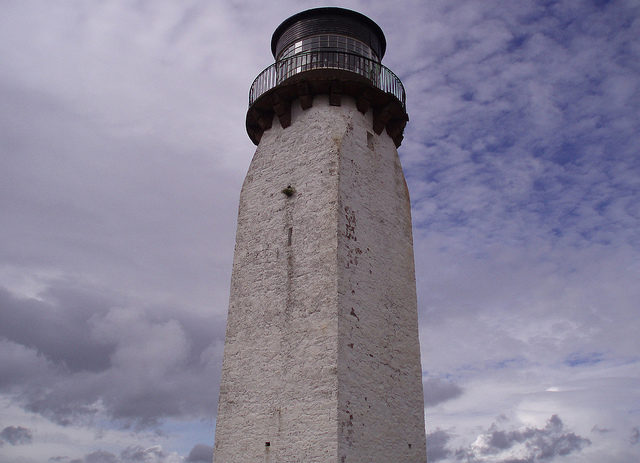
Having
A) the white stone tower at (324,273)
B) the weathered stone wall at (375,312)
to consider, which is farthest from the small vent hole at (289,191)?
the weathered stone wall at (375,312)

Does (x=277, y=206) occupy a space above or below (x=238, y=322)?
above

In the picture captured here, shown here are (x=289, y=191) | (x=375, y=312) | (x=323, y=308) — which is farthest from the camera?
(x=289, y=191)

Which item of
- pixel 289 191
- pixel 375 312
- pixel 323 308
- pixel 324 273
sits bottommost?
pixel 323 308

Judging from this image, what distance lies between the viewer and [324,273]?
1284 cm

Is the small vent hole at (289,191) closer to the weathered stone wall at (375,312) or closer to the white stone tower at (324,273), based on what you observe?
the white stone tower at (324,273)

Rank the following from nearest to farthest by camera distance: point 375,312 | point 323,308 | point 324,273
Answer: point 323,308 → point 324,273 → point 375,312

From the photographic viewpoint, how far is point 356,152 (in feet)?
49.0

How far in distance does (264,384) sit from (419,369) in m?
3.90

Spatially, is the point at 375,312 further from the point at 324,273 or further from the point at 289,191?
the point at 289,191

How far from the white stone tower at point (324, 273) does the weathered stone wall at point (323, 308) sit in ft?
0.11

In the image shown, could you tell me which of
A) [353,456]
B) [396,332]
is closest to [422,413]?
[396,332]

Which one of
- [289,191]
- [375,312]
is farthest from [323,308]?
[289,191]

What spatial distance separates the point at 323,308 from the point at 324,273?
0.83 metres

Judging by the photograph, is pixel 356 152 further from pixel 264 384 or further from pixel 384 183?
pixel 264 384
